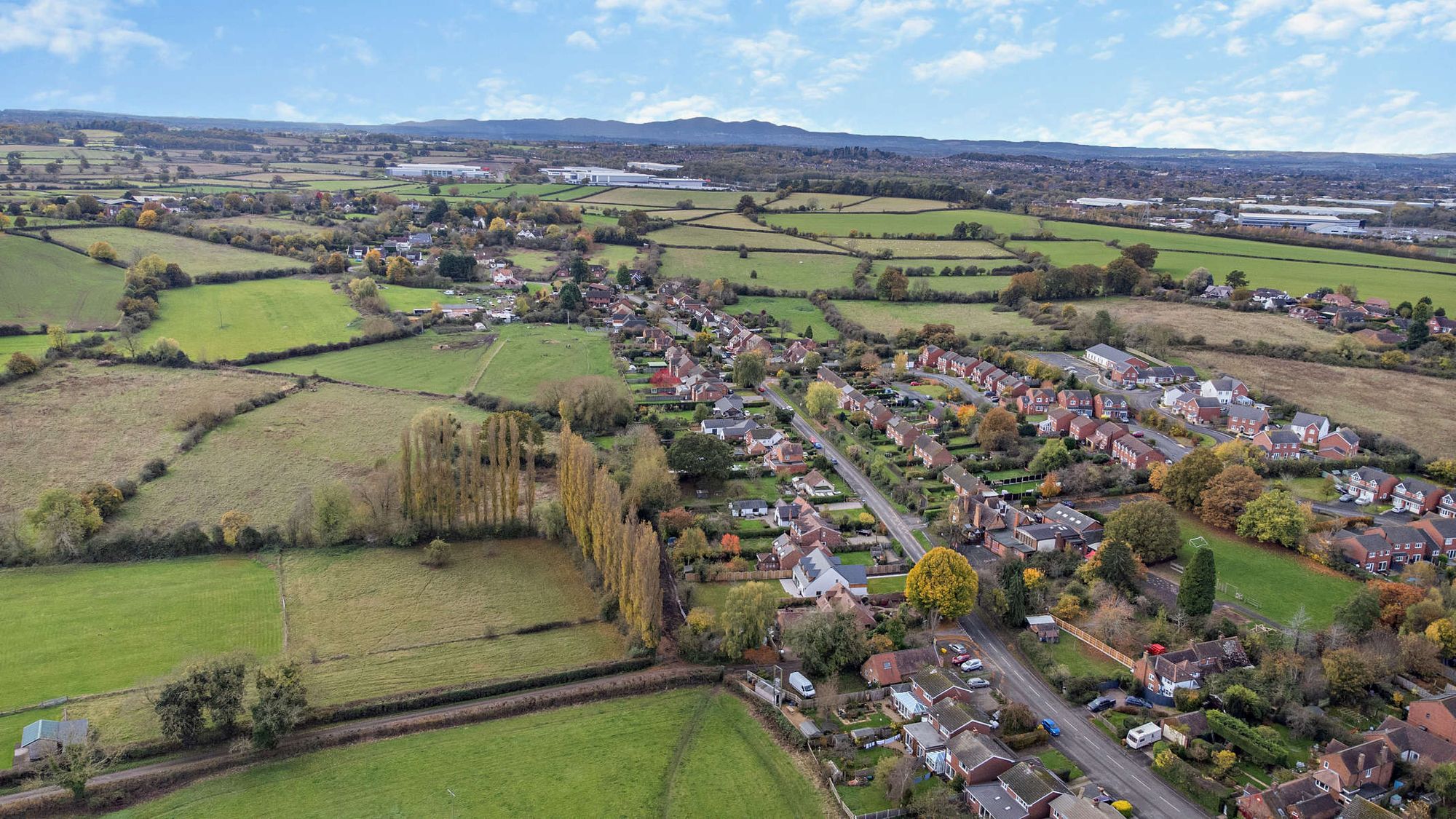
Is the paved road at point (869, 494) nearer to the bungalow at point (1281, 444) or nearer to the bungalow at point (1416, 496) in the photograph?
the bungalow at point (1281, 444)

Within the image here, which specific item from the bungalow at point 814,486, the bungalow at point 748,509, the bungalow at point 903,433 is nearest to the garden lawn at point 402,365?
the bungalow at point 748,509

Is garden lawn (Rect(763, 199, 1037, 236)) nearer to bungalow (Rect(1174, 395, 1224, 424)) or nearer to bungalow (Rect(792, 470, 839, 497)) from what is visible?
bungalow (Rect(1174, 395, 1224, 424))

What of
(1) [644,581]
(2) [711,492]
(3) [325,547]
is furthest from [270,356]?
(1) [644,581]

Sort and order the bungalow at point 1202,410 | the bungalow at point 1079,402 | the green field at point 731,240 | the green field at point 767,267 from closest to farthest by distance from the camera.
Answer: the bungalow at point 1202,410, the bungalow at point 1079,402, the green field at point 767,267, the green field at point 731,240

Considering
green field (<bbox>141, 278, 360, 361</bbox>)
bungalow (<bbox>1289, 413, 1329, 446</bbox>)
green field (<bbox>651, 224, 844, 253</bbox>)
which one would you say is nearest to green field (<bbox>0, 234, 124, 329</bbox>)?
green field (<bbox>141, 278, 360, 361</bbox>)

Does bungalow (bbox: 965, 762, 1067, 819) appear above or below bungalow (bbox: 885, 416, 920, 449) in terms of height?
below
